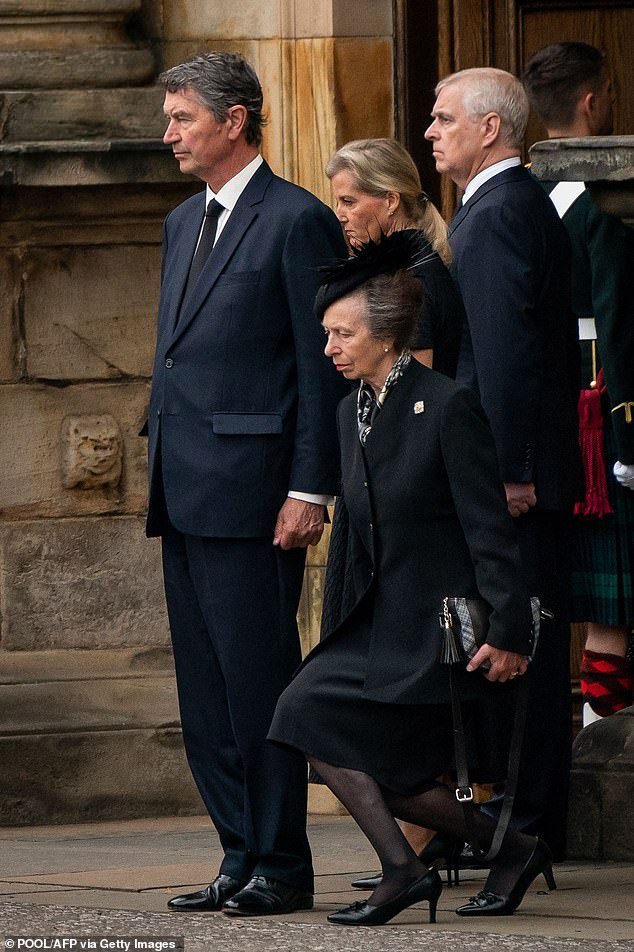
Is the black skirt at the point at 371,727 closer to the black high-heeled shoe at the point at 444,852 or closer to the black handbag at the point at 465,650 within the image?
the black handbag at the point at 465,650

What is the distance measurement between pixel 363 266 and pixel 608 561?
1.68 meters

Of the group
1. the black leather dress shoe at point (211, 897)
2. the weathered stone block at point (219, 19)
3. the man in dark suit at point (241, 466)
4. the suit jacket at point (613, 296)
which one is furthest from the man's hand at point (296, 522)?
the weathered stone block at point (219, 19)

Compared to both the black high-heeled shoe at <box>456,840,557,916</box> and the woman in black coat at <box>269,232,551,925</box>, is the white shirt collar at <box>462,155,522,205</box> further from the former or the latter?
the black high-heeled shoe at <box>456,840,557,916</box>

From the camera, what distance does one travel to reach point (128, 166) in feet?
23.8

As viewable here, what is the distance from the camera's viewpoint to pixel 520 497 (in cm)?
559

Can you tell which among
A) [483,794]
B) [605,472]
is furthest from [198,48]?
[483,794]

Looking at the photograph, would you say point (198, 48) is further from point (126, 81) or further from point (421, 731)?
point (421, 731)

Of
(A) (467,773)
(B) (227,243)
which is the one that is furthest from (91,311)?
(A) (467,773)

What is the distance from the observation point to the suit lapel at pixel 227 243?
5383 mm

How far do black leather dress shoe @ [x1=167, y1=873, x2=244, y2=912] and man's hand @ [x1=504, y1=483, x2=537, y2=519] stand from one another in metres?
1.10

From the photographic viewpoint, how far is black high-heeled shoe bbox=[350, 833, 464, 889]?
18.0 ft

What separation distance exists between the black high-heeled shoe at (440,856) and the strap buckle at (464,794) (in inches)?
21.8

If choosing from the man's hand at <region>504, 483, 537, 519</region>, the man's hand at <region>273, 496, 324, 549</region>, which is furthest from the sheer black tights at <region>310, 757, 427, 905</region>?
the man's hand at <region>504, 483, 537, 519</region>

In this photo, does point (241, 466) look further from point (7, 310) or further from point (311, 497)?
point (7, 310)
